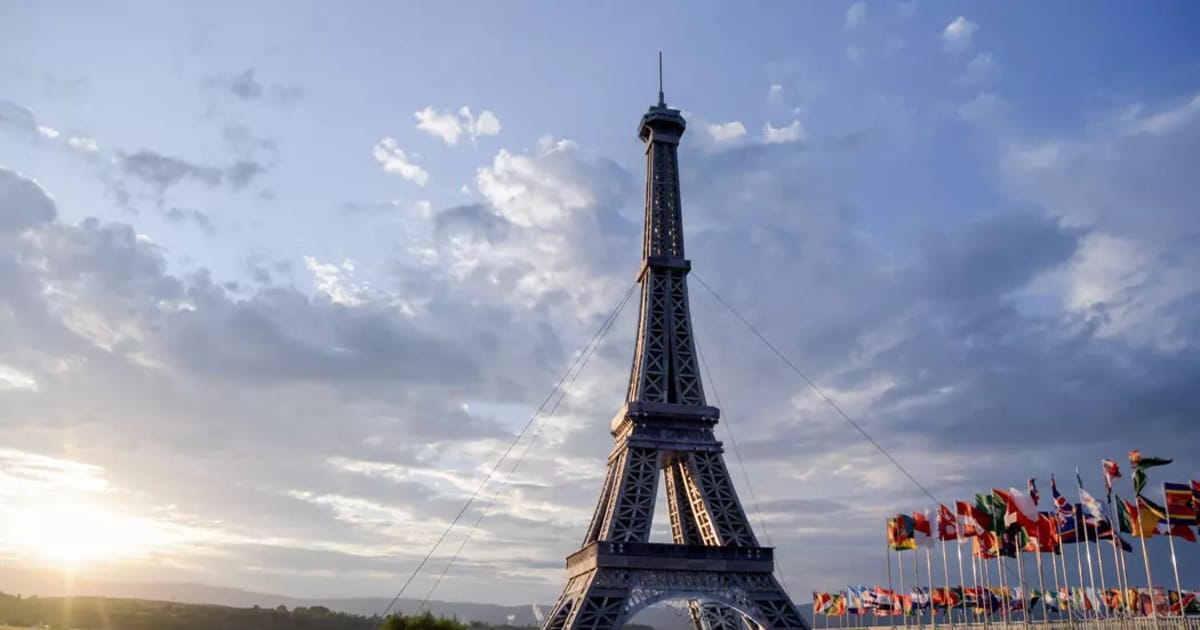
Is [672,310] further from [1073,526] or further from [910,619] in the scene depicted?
[910,619]

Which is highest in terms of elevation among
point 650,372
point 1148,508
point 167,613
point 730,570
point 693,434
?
point 650,372

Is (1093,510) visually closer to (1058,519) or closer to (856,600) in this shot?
(1058,519)

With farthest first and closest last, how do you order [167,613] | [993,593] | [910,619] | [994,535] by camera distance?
[167,613] → [910,619] → [993,593] → [994,535]

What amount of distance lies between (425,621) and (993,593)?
66.4m

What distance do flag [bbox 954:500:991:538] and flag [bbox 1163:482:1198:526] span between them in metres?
12.4

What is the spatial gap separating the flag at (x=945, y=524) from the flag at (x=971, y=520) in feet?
5.55

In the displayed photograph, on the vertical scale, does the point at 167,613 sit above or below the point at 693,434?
below

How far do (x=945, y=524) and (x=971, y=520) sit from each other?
3.80 m

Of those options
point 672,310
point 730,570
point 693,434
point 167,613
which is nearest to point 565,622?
point 730,570

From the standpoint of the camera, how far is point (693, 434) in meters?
70.2

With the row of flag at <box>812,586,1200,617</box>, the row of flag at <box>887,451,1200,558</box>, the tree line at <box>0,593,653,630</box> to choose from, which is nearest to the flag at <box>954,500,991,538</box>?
the row of flag at <box>887,451,1200,558</box>

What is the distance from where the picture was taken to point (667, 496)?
78.7 m

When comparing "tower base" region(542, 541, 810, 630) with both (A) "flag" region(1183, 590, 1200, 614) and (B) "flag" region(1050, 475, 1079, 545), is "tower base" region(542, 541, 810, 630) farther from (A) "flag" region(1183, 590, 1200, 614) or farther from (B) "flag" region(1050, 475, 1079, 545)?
(A) "flag" region(1183, 590, 1200, 614)

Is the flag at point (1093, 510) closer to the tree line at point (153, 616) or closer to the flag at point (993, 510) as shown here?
the flag at point (993, 510)
